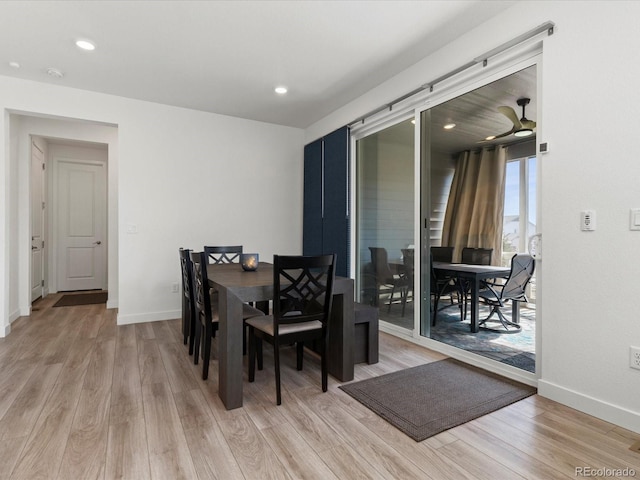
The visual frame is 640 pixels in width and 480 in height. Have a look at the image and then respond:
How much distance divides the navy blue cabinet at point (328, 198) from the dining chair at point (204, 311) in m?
1.84

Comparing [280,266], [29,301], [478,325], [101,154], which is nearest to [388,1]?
[280,266]

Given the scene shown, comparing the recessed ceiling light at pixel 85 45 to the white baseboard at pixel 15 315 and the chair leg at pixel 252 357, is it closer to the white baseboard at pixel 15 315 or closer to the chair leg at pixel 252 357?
the chair leg at pixel 252 357

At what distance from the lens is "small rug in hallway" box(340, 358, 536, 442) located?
192 centimetres

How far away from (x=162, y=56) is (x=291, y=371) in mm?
3029

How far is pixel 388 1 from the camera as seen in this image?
2.39 meters

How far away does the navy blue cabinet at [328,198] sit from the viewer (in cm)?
426

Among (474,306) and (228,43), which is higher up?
(228,43)

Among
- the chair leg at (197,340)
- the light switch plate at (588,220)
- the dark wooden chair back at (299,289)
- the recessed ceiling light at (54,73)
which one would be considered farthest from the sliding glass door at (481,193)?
the recessed ceiling light at (54,73)

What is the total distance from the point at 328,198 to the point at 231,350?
2.87 metres

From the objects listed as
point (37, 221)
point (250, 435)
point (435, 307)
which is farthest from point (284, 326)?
point (37, 221)

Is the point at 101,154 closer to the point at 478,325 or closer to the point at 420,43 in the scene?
the point at 420,43

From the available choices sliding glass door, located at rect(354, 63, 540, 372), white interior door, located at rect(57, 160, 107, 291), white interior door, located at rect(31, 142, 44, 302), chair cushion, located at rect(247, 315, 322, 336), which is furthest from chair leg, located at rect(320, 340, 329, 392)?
white interior door, located at rect(57, 160, 107, 291)

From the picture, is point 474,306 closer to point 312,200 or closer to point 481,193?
point 481,193

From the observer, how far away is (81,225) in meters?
6.22
